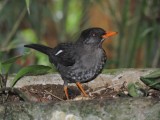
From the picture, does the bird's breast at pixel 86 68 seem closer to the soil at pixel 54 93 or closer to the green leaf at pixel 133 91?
the soil at pixel 54 93

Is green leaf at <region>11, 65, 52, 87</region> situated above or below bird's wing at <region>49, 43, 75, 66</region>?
below

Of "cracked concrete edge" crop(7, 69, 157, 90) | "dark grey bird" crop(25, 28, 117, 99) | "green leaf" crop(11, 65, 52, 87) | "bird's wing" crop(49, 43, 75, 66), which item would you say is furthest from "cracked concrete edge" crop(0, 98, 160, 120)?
"bird's wing" crop(49, 43, 75, 66)

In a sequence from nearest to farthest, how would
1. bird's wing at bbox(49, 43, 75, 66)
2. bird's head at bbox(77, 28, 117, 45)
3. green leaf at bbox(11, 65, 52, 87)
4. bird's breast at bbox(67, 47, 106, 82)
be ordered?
1. green leaf at bbox(11, 65, 52, 87)
2. bird's breast at bbox(67, 47, 106, 82)
3. bird's wing at bbox(49, 43, 75, 66)
4. bird's head at bbox(77, 28, 117, 45)

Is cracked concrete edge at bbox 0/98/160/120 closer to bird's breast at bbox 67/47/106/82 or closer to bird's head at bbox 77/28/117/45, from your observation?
bird's breast at bbox 67/47/106/82

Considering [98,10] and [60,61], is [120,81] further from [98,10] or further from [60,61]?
[98,10]

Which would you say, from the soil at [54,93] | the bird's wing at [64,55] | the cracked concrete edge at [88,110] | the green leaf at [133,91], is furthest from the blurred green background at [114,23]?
the cracked concrete edge at [88,110]

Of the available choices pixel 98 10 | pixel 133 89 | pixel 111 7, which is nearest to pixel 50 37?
pixel 98 10

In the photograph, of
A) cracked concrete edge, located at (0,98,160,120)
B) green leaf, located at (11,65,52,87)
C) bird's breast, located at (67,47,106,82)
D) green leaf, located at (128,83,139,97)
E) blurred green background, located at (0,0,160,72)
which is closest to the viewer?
cracked concrete edge, located at (0,98,160,120)

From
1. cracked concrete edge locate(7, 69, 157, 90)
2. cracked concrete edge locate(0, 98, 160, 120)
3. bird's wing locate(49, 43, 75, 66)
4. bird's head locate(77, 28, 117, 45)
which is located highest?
bird's head locate(77, 28, 117, 45)
